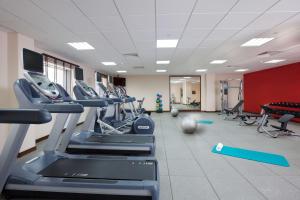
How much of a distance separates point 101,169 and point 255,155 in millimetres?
2767

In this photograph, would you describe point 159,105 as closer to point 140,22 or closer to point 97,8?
point 140,22

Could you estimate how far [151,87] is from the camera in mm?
12562

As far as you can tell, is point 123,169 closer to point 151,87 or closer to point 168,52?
point 168,52

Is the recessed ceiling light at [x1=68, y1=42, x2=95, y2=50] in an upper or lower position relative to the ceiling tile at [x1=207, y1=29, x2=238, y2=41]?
lower

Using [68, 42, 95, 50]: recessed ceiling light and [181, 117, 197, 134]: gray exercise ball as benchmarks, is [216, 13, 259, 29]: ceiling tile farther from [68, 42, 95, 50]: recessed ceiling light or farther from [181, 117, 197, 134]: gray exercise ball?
[68, 42, 95, 50]: recessed ceiling light

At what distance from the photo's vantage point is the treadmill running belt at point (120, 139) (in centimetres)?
345

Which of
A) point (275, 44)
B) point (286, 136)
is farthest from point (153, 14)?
point (286, 136)

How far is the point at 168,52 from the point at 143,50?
30.8 inches

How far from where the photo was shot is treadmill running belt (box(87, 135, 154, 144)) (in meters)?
3.45

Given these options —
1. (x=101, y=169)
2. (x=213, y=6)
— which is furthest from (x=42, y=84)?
(x=213, y=6)

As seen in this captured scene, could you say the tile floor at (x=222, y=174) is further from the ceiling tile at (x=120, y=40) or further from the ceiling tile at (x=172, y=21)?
the ceiling tile at (x=120, y=40)

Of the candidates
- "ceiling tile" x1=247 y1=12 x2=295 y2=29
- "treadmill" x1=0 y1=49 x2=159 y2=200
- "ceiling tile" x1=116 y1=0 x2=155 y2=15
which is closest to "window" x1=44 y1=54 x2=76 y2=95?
"ceiling tile" x1=116 y1=0 x2=155 y2=15

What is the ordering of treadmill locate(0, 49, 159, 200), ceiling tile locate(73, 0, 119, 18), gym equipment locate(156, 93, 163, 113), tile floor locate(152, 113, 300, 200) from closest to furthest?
treadmill locate(0, 49, 159, 200), tile floor locate(152, 113, 300, 200), ceiling tile locate(73, 0, 119, 18), gym equipment locate(156, 93, 163, 113)

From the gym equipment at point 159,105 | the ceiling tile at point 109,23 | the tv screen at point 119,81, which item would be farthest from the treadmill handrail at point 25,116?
the gym equipment at point 159,105
